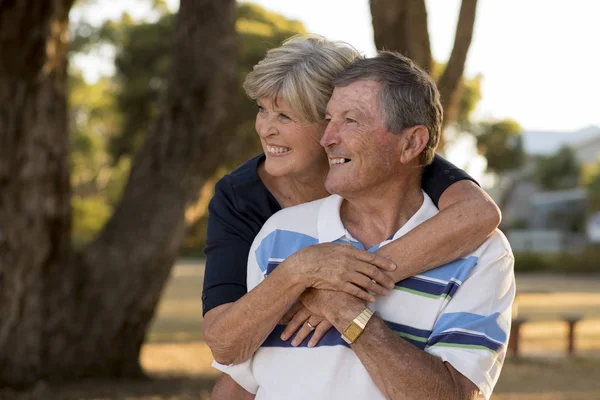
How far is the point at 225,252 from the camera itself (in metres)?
2.70

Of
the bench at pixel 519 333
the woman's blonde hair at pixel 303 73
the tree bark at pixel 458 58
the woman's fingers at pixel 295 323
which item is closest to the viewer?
the woman's fingers at pixel 295 323

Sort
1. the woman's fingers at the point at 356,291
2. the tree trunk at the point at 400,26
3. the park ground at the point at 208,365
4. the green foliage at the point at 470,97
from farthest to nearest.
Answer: the green foliage at the point at 470,97, the park ground at the point at 208,365, the tree trunk at the point at 400,26, the woman's fingers at the point at 356,291

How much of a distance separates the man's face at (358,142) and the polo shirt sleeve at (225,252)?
1.20ft

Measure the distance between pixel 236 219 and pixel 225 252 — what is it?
145 mm

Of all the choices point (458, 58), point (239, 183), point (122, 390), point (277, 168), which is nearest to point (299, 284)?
point (277, 168)

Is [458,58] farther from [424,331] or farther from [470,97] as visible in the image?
[470,97]

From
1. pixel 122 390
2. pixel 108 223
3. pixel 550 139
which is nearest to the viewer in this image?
pixel 122 390

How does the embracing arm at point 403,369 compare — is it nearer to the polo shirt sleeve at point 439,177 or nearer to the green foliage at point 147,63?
the polo shirt sleeve at point 439,177

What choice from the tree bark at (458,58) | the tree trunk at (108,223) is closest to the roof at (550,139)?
the tree trunk at (108,223)

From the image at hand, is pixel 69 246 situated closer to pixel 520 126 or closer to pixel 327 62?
pixel 327 62

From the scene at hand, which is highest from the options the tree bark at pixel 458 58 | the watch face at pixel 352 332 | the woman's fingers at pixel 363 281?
the woman's fingers at pixel 363 281

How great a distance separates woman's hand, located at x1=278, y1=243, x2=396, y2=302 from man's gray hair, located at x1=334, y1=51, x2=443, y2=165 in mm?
340

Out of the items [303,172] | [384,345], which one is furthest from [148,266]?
[384,345]

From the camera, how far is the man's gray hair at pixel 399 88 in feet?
8.09
